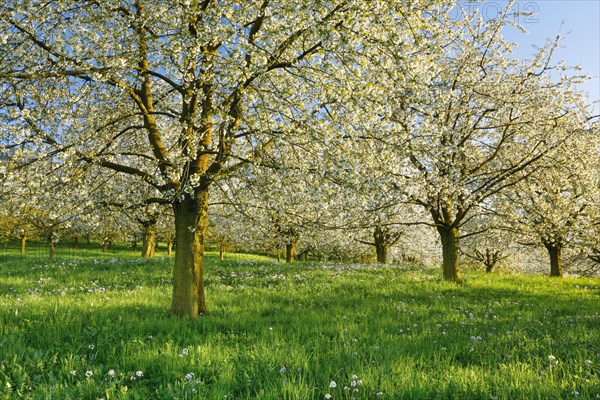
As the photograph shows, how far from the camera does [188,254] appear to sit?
823 centimetres

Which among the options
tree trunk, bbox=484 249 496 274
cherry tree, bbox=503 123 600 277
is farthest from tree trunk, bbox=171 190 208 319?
tree trunk, bbox=484 249 496 274

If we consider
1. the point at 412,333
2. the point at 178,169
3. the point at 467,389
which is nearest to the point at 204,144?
the point at 178,169

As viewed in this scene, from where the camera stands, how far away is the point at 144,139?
11.3 meters

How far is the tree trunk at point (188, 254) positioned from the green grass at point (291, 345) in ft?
1.48

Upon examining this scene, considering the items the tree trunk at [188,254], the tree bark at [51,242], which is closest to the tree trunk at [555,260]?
the tree trunk at [188,254]

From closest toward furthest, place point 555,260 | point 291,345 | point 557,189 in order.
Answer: point 291,345 → point 557,189 → point 555,260

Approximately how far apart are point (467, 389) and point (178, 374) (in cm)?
326

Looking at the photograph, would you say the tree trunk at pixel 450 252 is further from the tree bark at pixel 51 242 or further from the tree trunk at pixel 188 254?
the tree bark at pixel 51 242

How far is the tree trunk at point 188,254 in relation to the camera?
8117 millimetres

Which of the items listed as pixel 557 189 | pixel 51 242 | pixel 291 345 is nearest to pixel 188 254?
pixel 291 345

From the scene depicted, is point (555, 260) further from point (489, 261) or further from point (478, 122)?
point (489, 261)

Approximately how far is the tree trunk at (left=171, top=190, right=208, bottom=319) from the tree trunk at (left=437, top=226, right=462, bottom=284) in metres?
9.95

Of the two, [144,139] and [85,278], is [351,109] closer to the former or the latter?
[144,139]

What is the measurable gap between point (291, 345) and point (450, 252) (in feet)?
35.7
